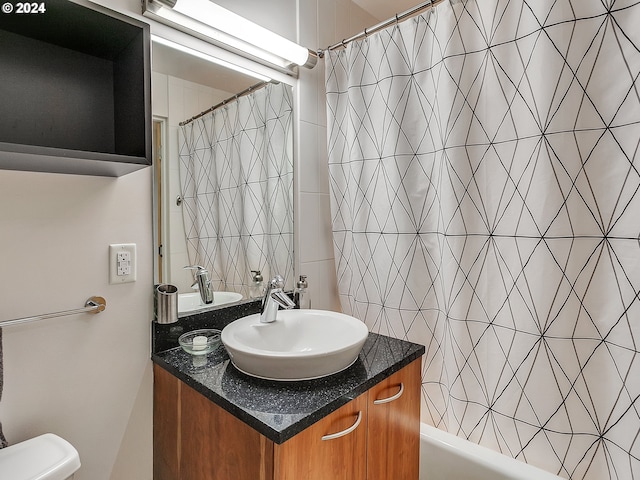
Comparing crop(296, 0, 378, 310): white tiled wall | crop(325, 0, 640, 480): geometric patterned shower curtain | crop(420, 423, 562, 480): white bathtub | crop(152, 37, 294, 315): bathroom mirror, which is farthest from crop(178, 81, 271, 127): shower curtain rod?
crop(420, 423, 562, 480): white bathtub

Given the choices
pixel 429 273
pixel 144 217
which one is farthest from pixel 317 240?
pixel 144 217

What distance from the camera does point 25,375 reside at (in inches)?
36.6

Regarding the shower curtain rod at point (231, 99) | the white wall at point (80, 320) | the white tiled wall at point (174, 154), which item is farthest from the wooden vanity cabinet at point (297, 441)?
the shower curtain rod at point (231, 99)

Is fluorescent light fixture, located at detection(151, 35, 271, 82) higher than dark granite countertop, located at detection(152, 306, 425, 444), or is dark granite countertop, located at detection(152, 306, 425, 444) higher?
fluorescent light fixture, located at detection(151, 35, 271, 82)

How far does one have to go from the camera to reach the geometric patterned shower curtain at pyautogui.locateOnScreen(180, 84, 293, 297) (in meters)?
1.28

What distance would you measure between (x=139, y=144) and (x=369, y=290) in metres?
1.02

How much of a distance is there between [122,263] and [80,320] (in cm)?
18

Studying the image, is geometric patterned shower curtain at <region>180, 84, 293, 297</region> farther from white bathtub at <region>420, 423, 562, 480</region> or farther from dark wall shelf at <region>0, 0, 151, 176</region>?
white bathtub at <region>420, 423, 562, 480</region>

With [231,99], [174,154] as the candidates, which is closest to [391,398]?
[174,154]

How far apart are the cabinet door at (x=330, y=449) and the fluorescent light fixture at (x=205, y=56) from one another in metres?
1.19

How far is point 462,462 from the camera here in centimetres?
125

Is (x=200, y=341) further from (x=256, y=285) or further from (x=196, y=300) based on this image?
(x=256, y=285)

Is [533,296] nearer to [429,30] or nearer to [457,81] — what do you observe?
[457,81]

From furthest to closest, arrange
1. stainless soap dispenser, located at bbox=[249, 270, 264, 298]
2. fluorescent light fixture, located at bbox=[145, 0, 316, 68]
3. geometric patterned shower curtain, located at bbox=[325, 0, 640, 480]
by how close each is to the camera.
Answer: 1. stainless soap dispenser, located at bbox=[249, 270, 264, 298]
2. fluorescent light fixture, located at bbox=[145, 0, 316, 68]
3. geometric patterned shower curtain, located at bbox=[325, 0, 640, 480]
